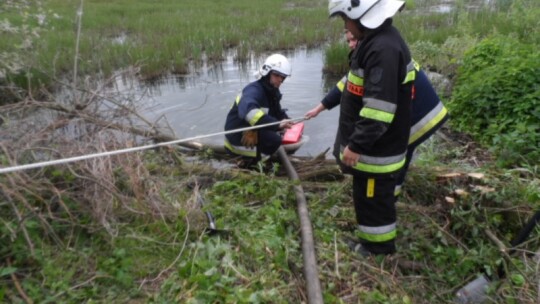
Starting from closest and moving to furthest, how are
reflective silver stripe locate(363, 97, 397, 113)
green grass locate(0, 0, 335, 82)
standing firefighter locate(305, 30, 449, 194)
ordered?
reflective silver stripe locate(363, 97, 397, 113) < standing firefighter locate(305, 30, 449, 194) < green grass locate(0, 0, 335, 82)

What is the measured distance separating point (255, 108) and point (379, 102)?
7.65 feet

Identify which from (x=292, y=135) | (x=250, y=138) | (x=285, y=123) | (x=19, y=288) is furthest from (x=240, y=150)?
(x=19, y=288)

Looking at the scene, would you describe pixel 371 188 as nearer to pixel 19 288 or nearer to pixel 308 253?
pixel 308 253

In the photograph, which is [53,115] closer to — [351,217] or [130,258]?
[130,258]

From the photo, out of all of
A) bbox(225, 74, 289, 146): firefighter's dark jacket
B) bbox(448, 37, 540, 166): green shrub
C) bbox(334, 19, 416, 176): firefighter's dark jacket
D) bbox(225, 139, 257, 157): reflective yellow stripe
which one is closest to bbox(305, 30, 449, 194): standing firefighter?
bbox(334, 19, 416, 176): firefighter's dark jacket

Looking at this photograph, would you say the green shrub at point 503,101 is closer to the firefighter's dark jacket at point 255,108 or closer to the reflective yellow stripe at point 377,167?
the reflective yellow stripe at point 377,167

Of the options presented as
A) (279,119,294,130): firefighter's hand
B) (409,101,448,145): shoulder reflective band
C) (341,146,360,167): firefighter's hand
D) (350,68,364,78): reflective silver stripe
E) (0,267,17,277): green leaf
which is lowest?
(0,267,17,277): green leaf

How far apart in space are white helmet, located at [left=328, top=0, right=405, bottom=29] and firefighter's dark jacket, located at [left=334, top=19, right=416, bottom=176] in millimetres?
62

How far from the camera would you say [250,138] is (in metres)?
5.14

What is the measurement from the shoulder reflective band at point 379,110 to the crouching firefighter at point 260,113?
2.14 m

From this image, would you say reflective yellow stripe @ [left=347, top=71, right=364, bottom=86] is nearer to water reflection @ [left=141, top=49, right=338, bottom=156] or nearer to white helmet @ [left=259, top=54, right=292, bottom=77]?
white helmet @ [left=259, top=54, right=292, bottom=77]

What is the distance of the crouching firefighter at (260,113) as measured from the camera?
479 centimetres

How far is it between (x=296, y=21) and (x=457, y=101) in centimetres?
1114

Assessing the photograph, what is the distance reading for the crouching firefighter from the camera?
4.79 m
